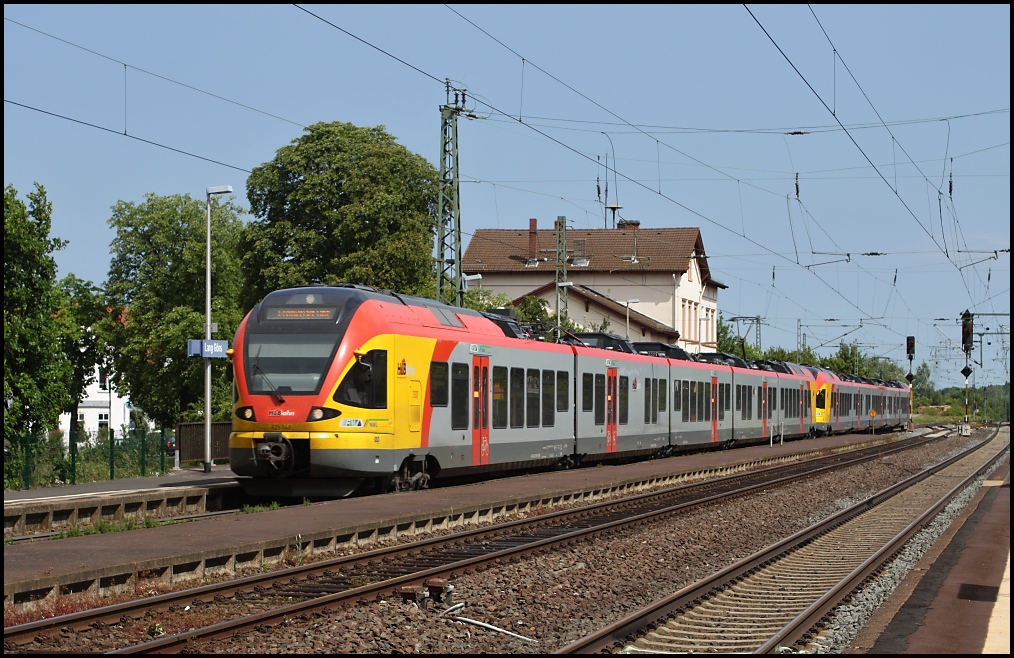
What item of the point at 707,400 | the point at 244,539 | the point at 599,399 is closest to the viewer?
the point at 244,539

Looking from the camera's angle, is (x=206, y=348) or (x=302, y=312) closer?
(x=302, y=312)

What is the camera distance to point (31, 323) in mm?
30734

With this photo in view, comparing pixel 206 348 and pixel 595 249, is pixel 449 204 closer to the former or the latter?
pixel 206 348

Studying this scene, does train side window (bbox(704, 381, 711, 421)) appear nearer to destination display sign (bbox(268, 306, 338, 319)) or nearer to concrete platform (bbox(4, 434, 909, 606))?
concrete platform (bbox(4, 434, 909, 606))

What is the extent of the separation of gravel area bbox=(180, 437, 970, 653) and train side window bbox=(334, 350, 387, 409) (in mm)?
4449

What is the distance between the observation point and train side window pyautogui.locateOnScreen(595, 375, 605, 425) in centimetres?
2900

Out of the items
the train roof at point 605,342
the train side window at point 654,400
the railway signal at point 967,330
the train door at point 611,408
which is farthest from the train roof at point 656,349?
the railway signal at point 967,330

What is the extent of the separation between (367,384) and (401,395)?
85 cm

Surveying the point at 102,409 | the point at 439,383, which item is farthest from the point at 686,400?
the point at 102,409

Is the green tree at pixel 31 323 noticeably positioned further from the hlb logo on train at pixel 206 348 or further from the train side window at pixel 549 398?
the train side window at pixel 549 398

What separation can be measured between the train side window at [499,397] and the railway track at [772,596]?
659cm

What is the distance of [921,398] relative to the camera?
16112cm

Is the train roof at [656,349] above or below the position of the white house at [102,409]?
above

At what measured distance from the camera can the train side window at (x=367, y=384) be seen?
18.4 metres
